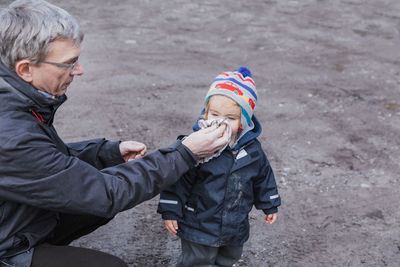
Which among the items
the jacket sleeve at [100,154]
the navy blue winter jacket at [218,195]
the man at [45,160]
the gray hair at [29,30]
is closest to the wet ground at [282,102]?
the navy blue winter jacket at [218,195]

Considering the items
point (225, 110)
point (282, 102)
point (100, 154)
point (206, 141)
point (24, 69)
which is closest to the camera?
point (24, 69)

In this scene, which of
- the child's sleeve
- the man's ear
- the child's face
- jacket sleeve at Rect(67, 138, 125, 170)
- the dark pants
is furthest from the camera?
jacket sleeve at Rect(67, 138, 125, 170)

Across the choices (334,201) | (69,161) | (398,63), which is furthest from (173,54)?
(69,161)

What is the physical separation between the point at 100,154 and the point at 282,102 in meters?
3.46

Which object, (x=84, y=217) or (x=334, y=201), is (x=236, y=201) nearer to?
(x=84, y=217)

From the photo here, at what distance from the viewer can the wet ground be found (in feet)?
12.8

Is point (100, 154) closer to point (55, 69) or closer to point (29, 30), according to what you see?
point (55, 69)

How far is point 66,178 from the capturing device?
2.34 metres

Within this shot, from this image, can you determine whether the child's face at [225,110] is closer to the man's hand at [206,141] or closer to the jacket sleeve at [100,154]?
the man's hand at [206,141]

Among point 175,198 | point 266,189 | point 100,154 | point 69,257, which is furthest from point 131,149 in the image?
point 266,189

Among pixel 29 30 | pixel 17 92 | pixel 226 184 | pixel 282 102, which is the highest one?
pixel 29 30

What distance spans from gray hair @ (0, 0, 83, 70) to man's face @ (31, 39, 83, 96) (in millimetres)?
35

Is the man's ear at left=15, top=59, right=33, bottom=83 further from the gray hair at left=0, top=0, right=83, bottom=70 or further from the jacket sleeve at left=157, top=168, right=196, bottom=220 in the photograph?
the jacket sleeve at left=157, top=168, right=196, bottom=220

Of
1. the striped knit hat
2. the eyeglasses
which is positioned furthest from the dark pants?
the striped knit hat
